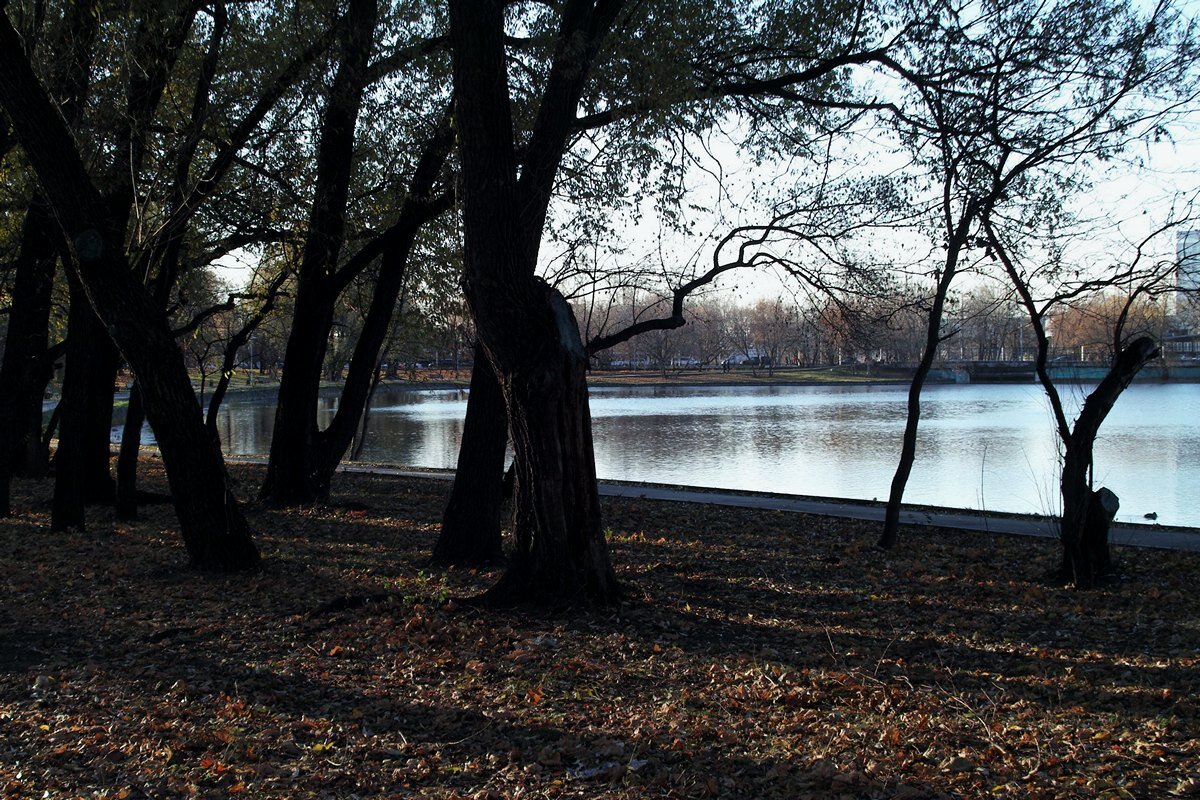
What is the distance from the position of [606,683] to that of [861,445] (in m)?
22.2

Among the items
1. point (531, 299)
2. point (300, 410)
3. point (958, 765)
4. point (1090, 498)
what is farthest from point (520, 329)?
point (300, 410)

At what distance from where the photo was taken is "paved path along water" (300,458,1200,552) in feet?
34.3

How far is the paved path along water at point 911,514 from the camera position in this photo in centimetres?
1047

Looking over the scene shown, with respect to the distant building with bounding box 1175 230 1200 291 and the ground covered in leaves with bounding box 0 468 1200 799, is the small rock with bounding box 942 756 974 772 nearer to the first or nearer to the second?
the ground covered in leaves with bounding box 0 468 1200 799

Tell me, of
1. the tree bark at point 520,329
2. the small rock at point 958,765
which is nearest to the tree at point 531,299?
the tree bark at point 520,329

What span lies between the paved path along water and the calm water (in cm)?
52

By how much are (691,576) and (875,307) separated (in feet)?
13.1

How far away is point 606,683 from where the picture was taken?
16.9 ft

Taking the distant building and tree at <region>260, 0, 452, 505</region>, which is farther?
tree at <region>260, 0, 452, 505</region>

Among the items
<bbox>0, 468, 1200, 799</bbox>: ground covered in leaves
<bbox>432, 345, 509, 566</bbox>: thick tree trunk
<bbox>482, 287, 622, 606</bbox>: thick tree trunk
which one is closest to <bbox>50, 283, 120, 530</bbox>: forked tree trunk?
<bbox>0, 468, 1200, 799</bbox>: ground covered in leaves

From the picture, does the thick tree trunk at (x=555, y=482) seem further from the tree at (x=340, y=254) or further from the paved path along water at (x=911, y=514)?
the paved path along water at (x=911, y=514)

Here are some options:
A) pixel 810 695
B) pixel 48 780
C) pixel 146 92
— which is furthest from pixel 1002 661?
pixel 146 92

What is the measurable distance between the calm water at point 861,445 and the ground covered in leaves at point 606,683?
3.71 meters

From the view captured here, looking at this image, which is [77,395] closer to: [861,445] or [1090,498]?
[1090,498]
